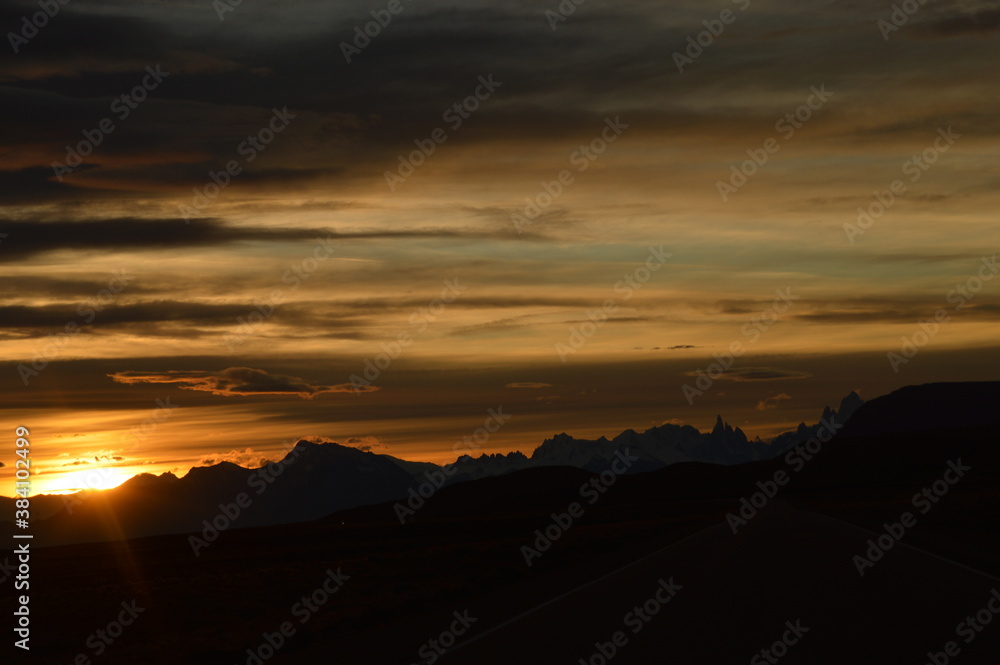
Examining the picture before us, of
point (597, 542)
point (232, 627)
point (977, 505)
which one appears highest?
point (232, 627)

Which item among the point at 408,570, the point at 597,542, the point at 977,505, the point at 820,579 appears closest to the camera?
the point at 820,579

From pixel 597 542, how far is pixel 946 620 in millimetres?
29813

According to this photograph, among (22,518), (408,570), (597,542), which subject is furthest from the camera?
(597,542)

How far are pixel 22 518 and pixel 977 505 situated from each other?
5254 cm

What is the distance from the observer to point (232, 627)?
18984 mm

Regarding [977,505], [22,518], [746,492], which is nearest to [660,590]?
[22,518]

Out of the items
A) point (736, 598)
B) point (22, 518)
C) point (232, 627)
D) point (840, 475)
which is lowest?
point (840, 475)

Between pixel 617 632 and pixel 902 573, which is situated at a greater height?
pixel 617 632

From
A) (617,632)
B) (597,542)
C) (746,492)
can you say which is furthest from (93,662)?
(746,492)

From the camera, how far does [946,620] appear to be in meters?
14.8

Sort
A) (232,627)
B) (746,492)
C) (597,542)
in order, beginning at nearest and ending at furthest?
(232,627) → (597,542) → (746,492)

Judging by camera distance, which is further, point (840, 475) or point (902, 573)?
point (840, 475)

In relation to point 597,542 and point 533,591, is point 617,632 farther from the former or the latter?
point 597,542

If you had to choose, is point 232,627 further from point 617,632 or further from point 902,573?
point 902,573
